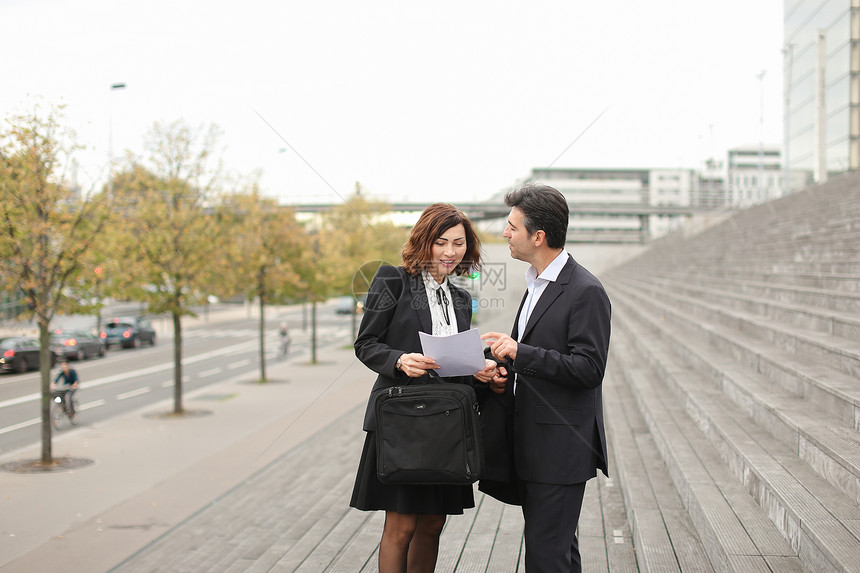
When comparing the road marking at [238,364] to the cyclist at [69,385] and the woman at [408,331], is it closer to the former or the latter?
the cyclist at [69,385]

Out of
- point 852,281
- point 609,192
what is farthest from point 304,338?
point 609,192

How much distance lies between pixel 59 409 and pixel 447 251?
1459 centimetres

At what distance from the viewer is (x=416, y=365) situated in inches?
120

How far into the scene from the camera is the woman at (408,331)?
321 cm

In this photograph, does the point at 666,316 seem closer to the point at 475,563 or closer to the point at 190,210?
the point at 475,563

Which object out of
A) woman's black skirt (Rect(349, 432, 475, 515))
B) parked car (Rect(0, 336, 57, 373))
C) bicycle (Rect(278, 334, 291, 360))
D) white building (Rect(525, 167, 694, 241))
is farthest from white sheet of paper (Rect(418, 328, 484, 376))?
white building (Rect(525, 167, 694, 241))

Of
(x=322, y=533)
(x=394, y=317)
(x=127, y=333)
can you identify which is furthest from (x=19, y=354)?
(x=394, y=317)

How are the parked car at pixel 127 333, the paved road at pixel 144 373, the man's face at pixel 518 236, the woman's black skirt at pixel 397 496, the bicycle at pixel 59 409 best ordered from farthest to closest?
the parked car at pixel 127 333 < the paved road at pixel 144 373 < the bicycle at pixel 59 409 < the woman's black skirt at pixel 397 496 < the man's face at pixel 518 236

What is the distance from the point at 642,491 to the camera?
16.6 ft

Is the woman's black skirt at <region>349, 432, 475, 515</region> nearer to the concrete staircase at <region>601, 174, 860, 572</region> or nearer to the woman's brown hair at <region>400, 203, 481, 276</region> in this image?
the woman's brown hair at <region>400, 203, 481, 276</region>

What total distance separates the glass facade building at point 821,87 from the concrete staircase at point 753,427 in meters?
24.3

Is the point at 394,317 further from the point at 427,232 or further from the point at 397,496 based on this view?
the point at 397,496

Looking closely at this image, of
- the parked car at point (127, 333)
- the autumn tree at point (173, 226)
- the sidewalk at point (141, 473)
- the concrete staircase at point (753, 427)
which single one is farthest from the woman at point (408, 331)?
the parked car at point (127, 333)

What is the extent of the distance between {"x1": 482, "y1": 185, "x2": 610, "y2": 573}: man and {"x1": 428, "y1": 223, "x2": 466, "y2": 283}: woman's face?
25 centimetres
